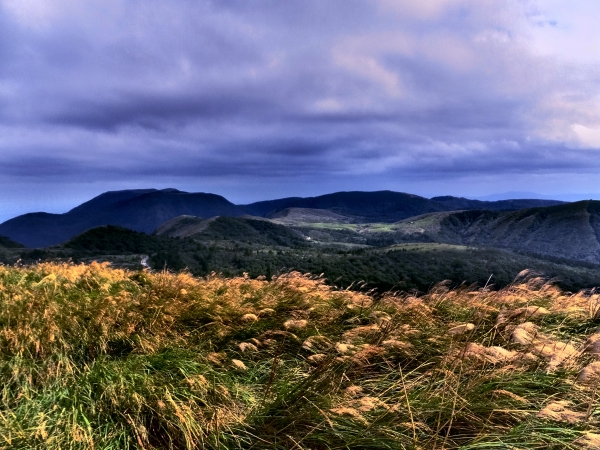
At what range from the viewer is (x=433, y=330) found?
5.36 meters

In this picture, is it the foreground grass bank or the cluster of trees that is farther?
the cluster of trees

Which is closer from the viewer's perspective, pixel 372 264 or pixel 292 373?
pixel 292 373

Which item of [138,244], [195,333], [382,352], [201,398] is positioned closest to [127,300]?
[195,333]

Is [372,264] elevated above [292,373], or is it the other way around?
[292,373]

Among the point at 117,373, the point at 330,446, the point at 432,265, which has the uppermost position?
the point at 117,373

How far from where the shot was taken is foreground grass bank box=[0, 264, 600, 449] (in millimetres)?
3244

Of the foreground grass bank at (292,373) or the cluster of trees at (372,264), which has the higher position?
the foreground grass bank at (292,373)

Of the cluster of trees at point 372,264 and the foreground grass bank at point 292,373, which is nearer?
the foreground grass bank at point 292,373

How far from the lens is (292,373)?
187 inches

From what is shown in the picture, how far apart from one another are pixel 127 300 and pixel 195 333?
1.63 m

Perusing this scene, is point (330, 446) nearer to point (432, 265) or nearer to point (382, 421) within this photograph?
point (382, 421)

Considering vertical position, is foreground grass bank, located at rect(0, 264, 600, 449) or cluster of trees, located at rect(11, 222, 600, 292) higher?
foreground grass bank, located at rect(0, 264, 600, 449)

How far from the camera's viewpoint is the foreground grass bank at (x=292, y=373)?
324cm

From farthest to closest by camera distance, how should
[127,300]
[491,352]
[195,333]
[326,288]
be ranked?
[326,288], [127,300], [195,333], [491,352]
